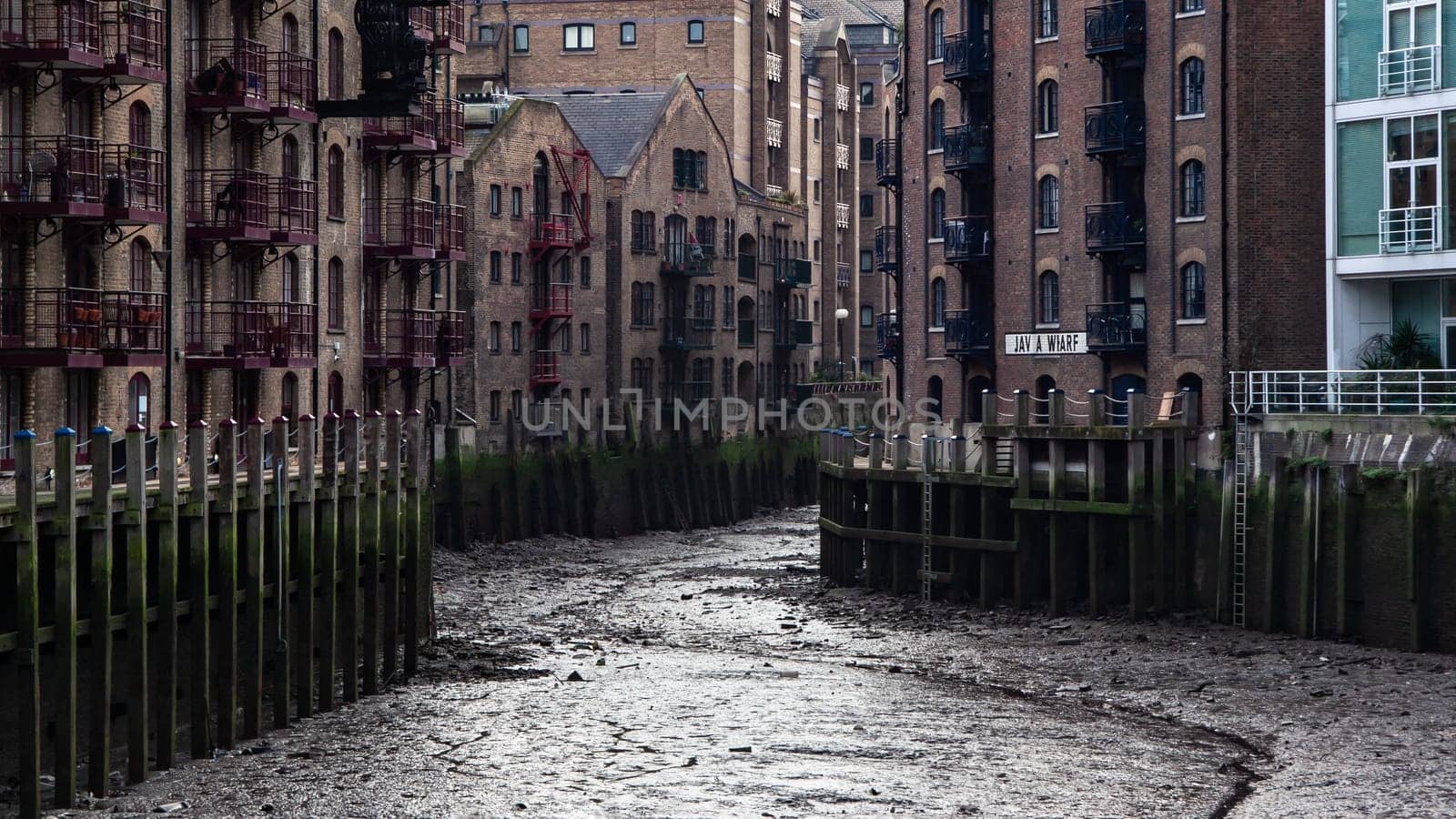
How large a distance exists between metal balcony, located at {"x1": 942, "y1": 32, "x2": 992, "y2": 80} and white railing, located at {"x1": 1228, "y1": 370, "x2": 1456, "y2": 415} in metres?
16.2

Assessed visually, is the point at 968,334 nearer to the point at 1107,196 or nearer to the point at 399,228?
the point at 1107,196

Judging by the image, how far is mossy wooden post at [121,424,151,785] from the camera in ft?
93.5

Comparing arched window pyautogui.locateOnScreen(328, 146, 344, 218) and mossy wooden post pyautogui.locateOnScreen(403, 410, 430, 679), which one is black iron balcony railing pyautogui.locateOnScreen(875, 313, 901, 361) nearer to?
arched window pyautogui.locateOnScreen(328, 146, 344, 218)

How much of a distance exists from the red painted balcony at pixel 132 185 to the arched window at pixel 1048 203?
84.6ft

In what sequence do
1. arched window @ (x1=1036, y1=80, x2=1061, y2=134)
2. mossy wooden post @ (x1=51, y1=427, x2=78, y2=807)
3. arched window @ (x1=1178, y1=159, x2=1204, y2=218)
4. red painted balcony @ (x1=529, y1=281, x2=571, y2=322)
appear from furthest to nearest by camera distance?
1. red painted balcony @ (x1=529, y1=281, x2=571, y2=322)
2. arched window @ (x1=1036, y1=80, x2=1061, y2=134)
3. arched window @ (x1=1178, y1=159, x2=1204, y2=218)
4. mossy wooden post @ (x1=51, y1=427, x2=78, y2=807)

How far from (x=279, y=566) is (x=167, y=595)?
3.99 m

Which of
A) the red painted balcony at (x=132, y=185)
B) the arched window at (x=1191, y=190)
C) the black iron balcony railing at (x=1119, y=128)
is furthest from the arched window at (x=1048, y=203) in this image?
the red painted balcony at (x=132, y=185)

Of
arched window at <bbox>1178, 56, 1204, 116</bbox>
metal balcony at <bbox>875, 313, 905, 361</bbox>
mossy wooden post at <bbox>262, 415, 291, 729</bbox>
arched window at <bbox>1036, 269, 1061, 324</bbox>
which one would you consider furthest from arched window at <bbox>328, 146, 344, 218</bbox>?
mossy wooden post at <bbox>262, 415, 291, 729</bbox>

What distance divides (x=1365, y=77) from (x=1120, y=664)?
48.3ft

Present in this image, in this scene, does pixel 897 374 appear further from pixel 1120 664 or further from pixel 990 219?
pixel 1120 664

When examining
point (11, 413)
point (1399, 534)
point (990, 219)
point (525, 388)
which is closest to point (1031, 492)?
point (1399, 534)

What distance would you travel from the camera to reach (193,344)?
156 feet

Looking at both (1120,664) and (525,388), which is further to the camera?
(525,388)

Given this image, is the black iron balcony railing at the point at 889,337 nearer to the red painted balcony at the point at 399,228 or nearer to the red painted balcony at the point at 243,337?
the red painted balcony at the point at 399,228
